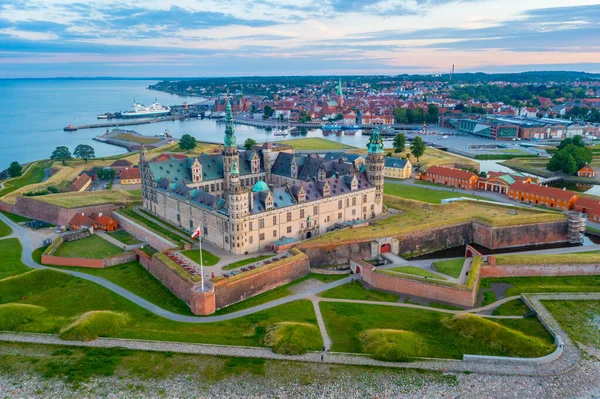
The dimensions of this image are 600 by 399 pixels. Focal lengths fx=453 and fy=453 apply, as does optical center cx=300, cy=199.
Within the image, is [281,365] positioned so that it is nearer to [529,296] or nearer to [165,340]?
[165,340]

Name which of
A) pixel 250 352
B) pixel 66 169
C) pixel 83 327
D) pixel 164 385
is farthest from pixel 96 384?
pixel 66 169

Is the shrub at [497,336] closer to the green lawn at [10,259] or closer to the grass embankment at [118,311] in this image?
the grass embankment at [118,311]

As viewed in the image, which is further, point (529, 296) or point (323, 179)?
point (323, 179)

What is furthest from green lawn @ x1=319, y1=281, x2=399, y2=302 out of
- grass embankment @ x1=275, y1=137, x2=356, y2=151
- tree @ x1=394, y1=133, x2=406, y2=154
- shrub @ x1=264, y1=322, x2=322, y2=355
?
grass embankment @ x1=275, y1=137, x2=356, y2=151

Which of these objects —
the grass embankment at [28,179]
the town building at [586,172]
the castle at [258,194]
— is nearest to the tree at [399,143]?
the town building at [586,172]

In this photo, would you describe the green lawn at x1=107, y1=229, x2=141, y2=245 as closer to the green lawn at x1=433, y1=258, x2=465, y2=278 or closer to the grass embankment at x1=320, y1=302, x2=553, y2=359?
the grass embankment at x1=320, y1=302, x2=553, y2=359

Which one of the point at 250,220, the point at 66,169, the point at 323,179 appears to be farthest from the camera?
the point at 66,169

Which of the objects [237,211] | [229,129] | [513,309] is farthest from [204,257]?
[513,309]
